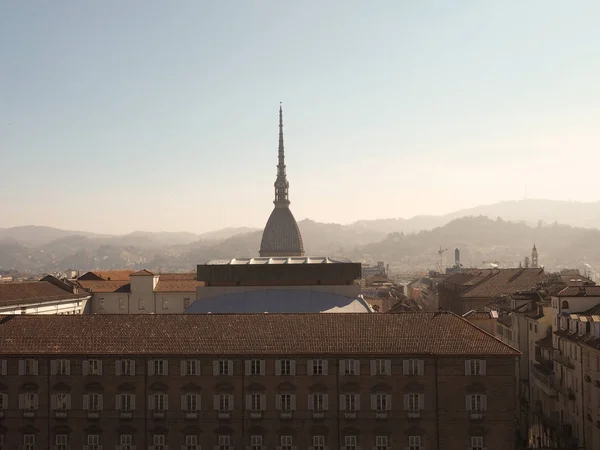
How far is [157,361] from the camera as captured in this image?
63.9 meters

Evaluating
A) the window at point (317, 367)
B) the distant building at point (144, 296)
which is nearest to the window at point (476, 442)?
the window at point (317, 367)

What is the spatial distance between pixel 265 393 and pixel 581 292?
3484cm

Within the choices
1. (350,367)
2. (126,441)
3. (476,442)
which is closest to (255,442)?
(350,367)

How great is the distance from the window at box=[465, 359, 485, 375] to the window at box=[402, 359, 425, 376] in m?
3.35

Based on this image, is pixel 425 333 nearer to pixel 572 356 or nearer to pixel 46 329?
pixel 572 356

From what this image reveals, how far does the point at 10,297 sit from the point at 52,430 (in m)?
47.0

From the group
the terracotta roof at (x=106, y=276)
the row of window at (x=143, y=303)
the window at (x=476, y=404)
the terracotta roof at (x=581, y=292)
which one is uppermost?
the terracotta roof at (x=581, y=292)

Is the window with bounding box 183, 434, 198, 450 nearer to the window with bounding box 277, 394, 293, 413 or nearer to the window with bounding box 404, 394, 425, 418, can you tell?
the window with bounding box 277, 394, 293, 413

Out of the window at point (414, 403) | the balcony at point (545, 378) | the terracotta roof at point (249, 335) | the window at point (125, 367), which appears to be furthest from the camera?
the balcony at point (545, 378)

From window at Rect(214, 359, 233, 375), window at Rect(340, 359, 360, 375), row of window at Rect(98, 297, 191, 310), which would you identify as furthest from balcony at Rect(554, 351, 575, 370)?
row of window at Rect(98, 297, 191, 310)

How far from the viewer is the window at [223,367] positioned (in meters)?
63.5

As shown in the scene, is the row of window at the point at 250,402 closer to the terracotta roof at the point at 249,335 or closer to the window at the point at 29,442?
the window at the point at 29,442

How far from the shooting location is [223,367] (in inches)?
2505

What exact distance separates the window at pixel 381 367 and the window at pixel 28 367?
86.6ft
